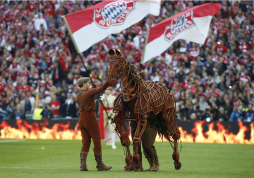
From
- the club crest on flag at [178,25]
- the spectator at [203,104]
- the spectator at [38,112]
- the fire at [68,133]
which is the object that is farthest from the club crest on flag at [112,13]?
the spectator at [38,112]

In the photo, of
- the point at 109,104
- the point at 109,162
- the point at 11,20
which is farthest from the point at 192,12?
the point at 11,20

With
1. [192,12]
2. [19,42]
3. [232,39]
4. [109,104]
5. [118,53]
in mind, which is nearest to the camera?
[118,53]

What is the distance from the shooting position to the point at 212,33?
24.2 meters

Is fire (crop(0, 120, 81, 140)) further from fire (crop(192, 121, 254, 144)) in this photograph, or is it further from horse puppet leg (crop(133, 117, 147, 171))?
horse puppet leg (crop(133, 117, 147, 171))

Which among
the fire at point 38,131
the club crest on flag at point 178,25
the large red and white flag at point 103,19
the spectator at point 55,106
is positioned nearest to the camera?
the large red and white flag at point 103,19

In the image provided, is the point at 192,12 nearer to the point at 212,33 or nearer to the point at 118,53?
the point at 118,53

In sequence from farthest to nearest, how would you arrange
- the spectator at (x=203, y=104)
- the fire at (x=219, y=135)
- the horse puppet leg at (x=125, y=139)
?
the spectator at (x=203, y=104) < the fire at (x=219, y=135) < the horse puppet leg at (x=125, y=139)

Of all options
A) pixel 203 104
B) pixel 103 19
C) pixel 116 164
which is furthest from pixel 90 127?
pixel 203 104

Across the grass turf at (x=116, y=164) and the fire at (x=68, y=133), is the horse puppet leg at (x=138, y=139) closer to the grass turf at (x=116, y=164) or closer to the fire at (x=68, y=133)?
the grass turf at (x=116, y=164)

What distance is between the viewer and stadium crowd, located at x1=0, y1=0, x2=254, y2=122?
2056 cm

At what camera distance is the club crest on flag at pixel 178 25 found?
1473cm

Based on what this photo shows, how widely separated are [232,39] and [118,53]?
1590 centimetres

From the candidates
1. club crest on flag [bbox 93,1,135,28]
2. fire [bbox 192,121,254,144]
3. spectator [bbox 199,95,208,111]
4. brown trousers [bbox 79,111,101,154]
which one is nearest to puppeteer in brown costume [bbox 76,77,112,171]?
brown trousers [bbox 79,111,101,154]

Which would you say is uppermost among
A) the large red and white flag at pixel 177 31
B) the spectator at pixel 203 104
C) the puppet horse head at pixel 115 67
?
the large red and white flag at pixel 177 31
